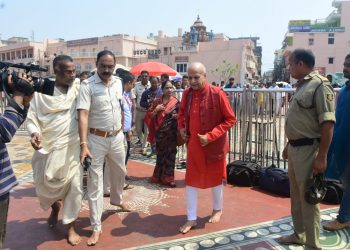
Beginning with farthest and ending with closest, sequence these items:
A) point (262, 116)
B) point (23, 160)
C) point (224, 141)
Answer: point (23, 160)
point (262, 116)
point (224, 141)

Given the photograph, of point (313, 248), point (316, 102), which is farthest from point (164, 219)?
point (316, 102)

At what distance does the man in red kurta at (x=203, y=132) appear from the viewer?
383 centimetres

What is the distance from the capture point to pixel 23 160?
24.0 feet

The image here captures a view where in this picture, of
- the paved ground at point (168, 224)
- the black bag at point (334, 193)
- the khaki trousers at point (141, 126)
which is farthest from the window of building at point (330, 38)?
the black bag at point (334, 193)

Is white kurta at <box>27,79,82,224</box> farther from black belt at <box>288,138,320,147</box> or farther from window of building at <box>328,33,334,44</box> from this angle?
window of building at <box>328,33,334,44</box>

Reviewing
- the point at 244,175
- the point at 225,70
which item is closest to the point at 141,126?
the point at 244,175

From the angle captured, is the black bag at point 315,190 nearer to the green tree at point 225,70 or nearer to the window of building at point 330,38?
the green tree at point 225,70

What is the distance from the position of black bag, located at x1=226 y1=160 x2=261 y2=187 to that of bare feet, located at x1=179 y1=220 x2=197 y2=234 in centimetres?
168

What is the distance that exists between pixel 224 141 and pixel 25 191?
320 centimetres

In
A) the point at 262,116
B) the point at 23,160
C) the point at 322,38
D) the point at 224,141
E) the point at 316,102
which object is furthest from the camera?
the point at 322,38

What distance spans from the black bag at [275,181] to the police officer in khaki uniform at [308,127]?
5.57 feet

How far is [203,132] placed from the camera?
3.85 m

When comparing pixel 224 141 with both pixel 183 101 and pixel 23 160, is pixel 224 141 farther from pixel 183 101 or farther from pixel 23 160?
pixel 23 160

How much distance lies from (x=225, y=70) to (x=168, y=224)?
46296 millimetres
